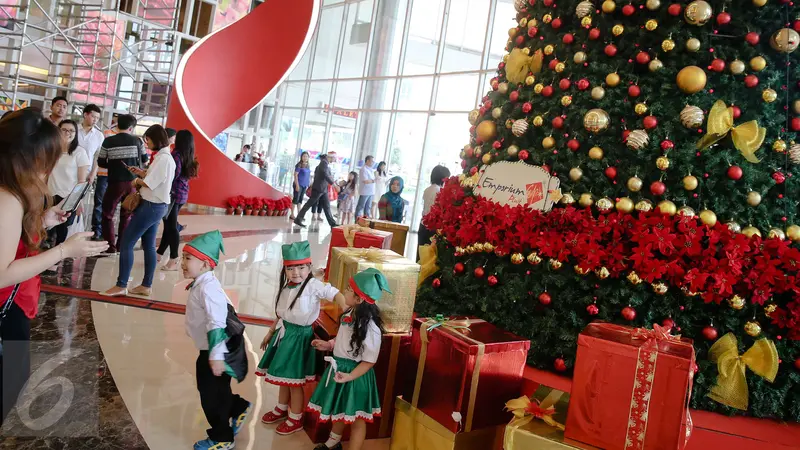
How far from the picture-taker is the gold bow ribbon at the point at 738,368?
2.20m

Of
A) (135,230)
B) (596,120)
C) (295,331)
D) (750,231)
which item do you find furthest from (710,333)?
(135,230)

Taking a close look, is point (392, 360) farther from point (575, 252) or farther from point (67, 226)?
point (67, 226)

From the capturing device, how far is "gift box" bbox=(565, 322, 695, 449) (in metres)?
1.81

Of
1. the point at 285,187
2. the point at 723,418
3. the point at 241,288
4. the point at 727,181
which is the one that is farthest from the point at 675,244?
the point at 285,187

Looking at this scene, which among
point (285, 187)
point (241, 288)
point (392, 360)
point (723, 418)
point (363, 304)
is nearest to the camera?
point (723, 418)

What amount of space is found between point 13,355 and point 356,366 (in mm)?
1214

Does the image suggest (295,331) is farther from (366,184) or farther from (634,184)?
(366,184)

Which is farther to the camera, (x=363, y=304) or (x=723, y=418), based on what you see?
(x=363, y=304)

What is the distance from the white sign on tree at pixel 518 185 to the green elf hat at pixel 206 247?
133 cm

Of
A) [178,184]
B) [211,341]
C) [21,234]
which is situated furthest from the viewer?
[178,184]

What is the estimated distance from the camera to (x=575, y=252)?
244 centimetres

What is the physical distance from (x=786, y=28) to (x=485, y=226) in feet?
4.97

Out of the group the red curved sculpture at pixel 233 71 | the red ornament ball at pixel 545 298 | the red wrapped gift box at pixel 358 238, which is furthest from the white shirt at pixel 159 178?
the red curved sculpture at pixel 233 71

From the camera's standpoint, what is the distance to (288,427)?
2.64 m
